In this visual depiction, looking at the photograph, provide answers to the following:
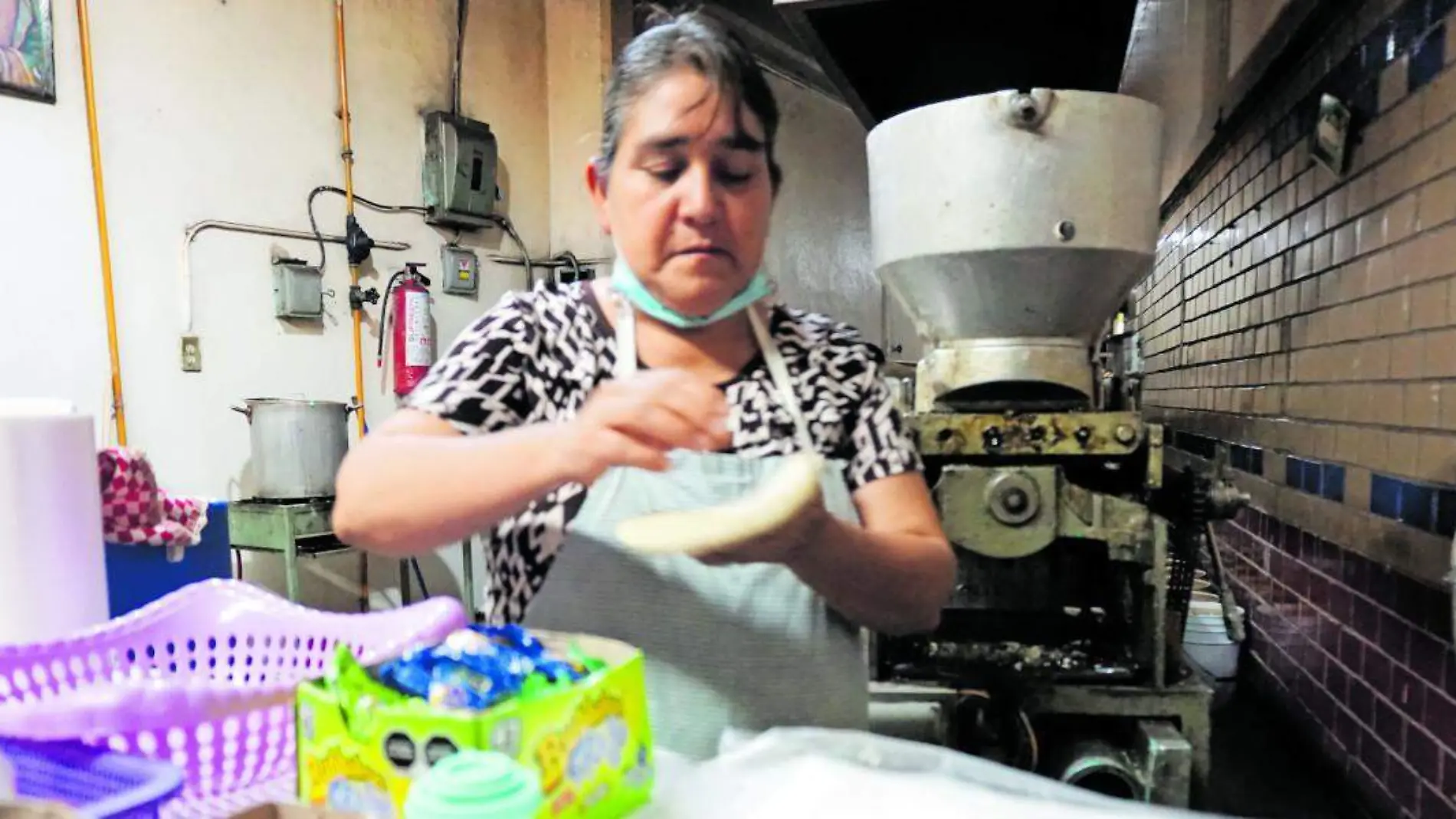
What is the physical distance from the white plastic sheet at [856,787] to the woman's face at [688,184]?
0.32m

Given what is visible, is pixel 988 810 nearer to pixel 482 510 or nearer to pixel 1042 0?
pixel 482 510

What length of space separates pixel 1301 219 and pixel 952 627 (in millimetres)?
1058

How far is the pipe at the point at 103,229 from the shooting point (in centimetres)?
175

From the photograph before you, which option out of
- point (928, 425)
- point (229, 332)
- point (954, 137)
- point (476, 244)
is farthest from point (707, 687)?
point (476, 244)

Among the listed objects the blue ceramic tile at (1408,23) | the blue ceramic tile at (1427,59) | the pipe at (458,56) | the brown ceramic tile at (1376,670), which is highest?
the pipe at (458,56)

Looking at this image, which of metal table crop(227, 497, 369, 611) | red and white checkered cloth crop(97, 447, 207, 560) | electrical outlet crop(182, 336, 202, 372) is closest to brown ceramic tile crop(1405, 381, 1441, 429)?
red and white checkered cloth crop(97, 447, 207, 560)

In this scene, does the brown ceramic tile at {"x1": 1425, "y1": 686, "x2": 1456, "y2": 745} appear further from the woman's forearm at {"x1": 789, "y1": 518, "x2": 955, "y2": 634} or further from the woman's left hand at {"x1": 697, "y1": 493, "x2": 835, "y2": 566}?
the woman's left hand at {"x1": 697, "y1": 493, "x2": 835, "y2": 566}

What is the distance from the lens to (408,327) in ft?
7.47

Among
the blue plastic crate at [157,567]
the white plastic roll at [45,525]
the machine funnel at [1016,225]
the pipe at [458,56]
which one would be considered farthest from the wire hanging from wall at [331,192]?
the white plastic roll at [45,525]

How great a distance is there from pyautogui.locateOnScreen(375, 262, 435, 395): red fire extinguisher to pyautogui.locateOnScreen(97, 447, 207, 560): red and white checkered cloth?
2.84ft

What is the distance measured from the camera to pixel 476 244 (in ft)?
8.27

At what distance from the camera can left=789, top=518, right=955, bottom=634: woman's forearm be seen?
2.02 feet

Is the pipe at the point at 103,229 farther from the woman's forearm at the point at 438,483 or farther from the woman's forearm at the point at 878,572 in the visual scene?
the woman's forearm at the point at 878,572

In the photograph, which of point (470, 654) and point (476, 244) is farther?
point (476, 244)
